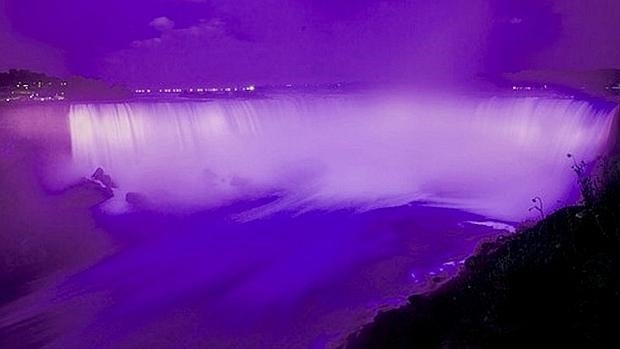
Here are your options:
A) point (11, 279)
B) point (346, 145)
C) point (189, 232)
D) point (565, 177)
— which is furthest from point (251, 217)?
point (346, 145)

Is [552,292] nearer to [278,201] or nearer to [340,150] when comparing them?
[278,201]

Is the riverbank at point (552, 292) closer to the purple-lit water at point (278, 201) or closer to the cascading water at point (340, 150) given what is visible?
the purple-lit water at point (278, 201)

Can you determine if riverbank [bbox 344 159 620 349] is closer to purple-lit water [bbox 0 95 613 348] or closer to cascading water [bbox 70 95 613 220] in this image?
purple-lit water [bbox 0 95 613 348]

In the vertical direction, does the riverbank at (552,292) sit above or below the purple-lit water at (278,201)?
above

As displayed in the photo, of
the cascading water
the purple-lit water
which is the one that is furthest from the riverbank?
the cascading water

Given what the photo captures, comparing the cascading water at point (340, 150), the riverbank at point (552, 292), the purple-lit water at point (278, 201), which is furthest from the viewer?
the cascading water at point (340, 150)

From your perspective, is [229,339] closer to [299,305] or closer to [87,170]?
[299,305]

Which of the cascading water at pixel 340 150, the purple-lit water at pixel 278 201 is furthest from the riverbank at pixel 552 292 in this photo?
the cascading water at pixel 340 150

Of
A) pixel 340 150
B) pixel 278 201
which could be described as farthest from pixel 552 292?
pixel 340 150
